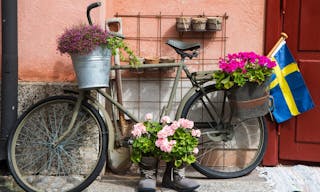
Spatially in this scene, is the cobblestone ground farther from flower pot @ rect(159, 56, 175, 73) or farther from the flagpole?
the flagpole

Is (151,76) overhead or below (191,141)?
overhead

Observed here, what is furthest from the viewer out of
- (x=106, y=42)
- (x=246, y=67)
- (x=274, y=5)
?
→ (x=274, y=5)

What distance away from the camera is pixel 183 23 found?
521cm

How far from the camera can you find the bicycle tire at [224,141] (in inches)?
205

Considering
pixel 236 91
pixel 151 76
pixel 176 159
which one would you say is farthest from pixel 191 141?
pixel 151 76

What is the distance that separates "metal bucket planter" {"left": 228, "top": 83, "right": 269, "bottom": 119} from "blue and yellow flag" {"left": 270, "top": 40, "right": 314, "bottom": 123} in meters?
0.42

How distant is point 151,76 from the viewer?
5422 mm

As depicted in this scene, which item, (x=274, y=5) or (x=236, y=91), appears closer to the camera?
(x=236, y=91)

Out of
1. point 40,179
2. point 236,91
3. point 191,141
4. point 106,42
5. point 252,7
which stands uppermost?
point 252,7

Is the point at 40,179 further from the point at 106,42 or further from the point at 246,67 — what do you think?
the point at 246,67

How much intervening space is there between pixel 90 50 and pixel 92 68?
0.53 feet

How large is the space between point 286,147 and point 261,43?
1.16 metres

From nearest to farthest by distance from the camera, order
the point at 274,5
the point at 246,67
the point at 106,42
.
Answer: the point at 106,42, the point at 246,67, the point at 274,5

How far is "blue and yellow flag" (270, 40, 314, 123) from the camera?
5352 millimetres
